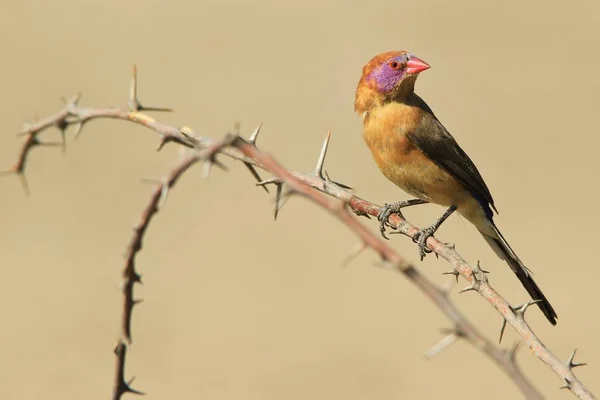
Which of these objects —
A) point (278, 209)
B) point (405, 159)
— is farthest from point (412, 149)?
point (278, 209)

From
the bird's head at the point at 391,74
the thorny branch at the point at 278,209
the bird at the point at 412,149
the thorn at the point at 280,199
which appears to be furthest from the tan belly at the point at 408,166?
the thorn at the point at 280,199

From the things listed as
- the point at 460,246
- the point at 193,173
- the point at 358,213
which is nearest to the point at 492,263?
the point at 460,246

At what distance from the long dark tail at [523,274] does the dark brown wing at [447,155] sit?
12.5 inches

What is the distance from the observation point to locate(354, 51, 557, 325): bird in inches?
219

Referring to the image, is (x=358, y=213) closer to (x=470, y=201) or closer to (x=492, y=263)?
(x=470, y=201)

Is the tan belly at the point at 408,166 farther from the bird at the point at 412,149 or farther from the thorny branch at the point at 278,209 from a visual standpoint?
the thorny branch at the point at 278,209

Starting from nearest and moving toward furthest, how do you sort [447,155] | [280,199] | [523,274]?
[280,199] → [523,274] → [447,155]

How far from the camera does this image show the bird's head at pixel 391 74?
575 cm

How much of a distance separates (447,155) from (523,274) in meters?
1.27

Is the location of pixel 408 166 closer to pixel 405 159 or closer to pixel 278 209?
pixel 405 159

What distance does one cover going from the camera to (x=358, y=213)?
355 centimetres

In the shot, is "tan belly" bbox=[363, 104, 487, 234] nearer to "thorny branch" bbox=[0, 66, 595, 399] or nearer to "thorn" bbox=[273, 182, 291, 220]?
"thorny branch" bbox=[0, 66, 595, 399]

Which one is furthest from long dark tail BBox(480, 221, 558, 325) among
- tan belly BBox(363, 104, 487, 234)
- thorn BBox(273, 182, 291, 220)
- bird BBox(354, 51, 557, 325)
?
thorn BBox(273, 182, 291, 220)

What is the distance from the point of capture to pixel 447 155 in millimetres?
5695
